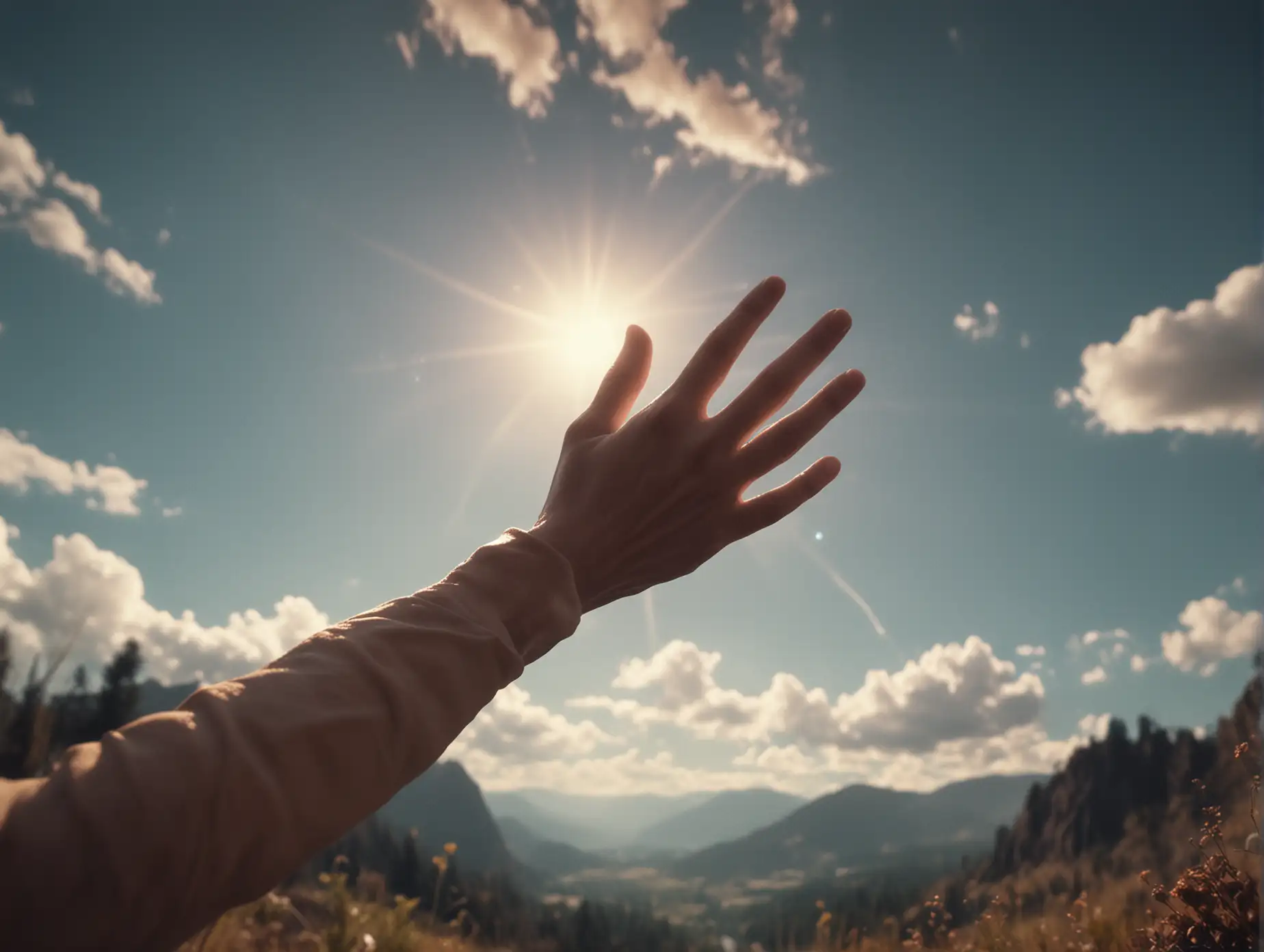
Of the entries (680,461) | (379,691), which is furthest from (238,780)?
(680,461)

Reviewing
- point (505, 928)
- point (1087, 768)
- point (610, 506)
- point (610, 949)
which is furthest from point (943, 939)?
point (1087, 768)

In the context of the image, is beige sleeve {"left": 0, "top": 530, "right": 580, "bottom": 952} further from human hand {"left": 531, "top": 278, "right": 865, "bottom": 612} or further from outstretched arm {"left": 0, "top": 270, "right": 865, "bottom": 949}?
human hand {"left": 531, "top": 278, "right": 865, "bottom": 612}

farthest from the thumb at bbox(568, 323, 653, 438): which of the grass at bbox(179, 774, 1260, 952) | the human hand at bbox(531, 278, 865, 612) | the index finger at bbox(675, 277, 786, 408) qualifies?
the grass at bbox(179, 774, 1260, 952)

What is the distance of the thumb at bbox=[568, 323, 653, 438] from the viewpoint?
1.80m

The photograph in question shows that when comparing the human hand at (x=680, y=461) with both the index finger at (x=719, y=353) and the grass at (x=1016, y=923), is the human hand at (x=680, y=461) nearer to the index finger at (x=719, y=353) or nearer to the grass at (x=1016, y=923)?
the index finger at (x=719, y=353)

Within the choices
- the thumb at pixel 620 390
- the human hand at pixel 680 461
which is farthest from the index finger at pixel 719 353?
the thumb at pixel 620 390

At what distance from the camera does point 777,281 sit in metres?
1.82

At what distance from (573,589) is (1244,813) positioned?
4.35m

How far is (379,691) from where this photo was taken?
1090 millimetres

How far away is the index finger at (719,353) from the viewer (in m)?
1.67

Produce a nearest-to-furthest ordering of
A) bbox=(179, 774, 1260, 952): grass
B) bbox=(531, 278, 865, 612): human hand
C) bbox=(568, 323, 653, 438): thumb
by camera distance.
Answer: bbox=(531, 278, 865, 612): human hand < bbox=(568, 323, 653, 438): thumb < bbox=(179, 774, 1260, 952): grass

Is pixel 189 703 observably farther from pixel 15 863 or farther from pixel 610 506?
pixel 610 506

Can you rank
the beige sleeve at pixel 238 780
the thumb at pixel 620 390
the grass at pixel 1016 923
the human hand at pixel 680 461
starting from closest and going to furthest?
the beige sleeve at pixel 238 780, the human hand at pixel 680 461, the thumb at pixel 620 390, the grass at pixel 1016 923

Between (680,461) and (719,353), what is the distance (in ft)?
0.99
